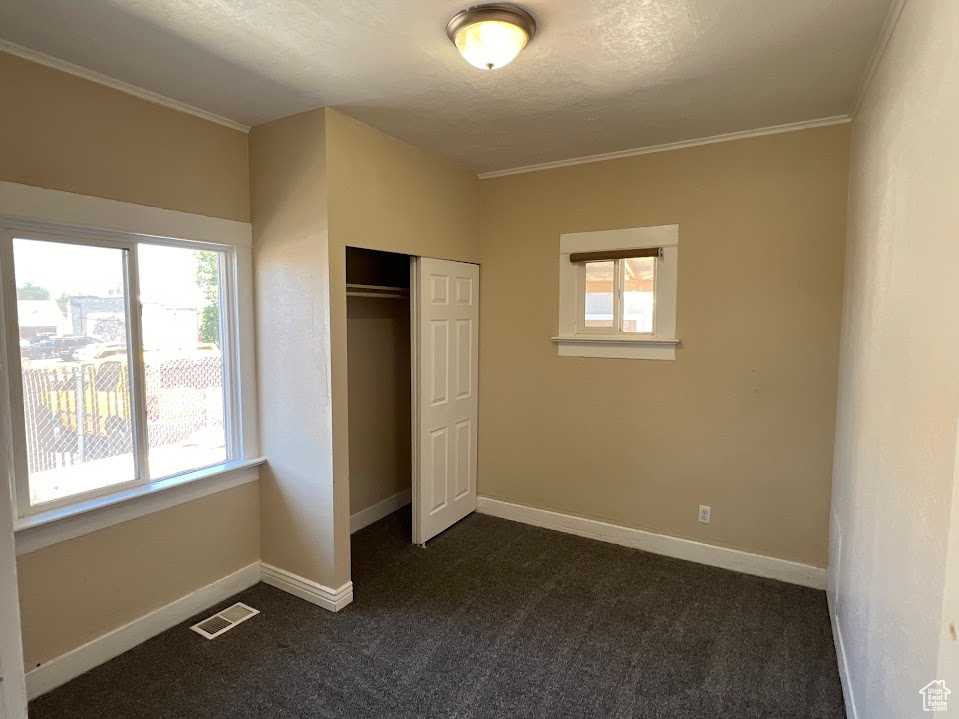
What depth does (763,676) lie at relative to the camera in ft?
7.39

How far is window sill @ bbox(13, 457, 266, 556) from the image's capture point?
2104mm

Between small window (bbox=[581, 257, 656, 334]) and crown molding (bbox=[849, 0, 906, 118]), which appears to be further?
small window (bbox=[581, 257, 656, 334])

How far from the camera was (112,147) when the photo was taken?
231 cm

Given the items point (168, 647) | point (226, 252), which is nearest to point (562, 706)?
point (168, 647)

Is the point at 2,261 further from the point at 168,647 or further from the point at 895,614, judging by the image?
the point at 895,614

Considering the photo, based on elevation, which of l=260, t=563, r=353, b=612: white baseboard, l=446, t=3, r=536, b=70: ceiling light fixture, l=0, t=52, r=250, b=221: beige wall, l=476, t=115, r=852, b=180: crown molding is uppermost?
l=476, t=115, r=852, b=180: crown molding

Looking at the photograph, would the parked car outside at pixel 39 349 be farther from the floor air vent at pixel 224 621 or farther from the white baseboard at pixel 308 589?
the white baseboard at pixel 308 589

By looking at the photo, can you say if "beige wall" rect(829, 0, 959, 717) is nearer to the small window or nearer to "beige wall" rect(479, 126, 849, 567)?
"beige wall" rect(479, 126, 849, 567)

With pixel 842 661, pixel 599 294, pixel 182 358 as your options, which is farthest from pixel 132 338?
pixel 842 661

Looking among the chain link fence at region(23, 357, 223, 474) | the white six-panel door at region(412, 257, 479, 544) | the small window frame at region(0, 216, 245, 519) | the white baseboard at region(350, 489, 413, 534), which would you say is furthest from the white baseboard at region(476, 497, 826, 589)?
the chain link fence at region(23, 357, 223, 474)

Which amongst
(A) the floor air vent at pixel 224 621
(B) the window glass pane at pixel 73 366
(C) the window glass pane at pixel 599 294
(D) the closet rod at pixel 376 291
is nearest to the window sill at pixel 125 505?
(B) the window glass pane at pixel 73 366

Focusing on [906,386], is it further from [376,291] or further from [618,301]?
[376,291]

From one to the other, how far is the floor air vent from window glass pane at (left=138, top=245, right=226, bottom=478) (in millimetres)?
769

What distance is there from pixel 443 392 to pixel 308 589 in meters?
1.45
